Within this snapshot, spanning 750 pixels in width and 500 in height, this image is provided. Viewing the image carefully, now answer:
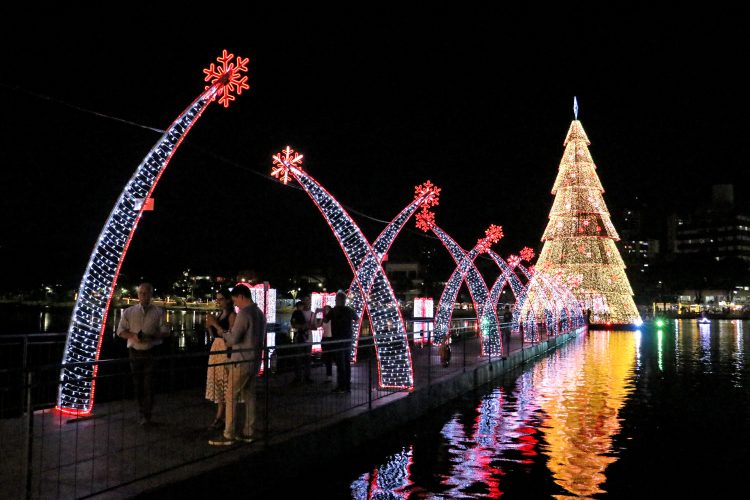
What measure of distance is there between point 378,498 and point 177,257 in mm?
77425

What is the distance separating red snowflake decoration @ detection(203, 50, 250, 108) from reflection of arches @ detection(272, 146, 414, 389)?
221cm

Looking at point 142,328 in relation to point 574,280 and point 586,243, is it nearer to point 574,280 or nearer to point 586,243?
point 574,280

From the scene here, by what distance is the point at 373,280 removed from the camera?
14.4 metres

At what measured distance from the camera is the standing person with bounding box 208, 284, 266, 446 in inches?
305

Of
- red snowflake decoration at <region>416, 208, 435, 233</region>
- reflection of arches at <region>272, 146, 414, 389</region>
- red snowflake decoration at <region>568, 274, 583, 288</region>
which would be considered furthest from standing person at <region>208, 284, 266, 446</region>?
red snowflake decoration at <region>568, 274, 583, 288</region>

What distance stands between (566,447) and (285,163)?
20.9 ft

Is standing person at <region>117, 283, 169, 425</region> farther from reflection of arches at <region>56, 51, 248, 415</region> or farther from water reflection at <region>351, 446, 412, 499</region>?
water reflection at <region>351, 446, 412, 499</region>

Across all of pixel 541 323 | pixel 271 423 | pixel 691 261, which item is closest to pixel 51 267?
pixel 541 323

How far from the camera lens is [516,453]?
9469 millimetres

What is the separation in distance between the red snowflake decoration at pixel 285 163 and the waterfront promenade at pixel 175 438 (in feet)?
11.7

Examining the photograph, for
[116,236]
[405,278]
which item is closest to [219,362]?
[116,236]

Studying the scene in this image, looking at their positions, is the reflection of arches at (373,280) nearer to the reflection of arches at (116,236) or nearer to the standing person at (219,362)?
the reflection of arches at (116,236)

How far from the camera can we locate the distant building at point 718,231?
6220 inches

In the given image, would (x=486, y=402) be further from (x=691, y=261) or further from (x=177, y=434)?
(x=691, y=261)
